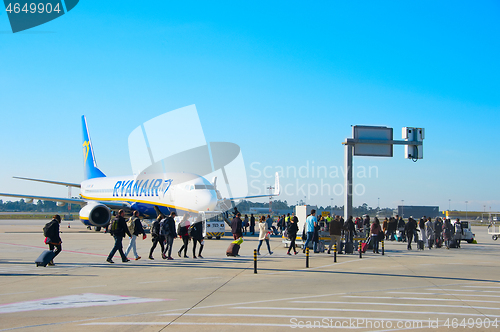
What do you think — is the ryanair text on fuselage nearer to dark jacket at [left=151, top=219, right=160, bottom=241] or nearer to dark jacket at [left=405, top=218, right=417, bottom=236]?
dark jacket at [left=151, top=219, right=160, bottom=241]

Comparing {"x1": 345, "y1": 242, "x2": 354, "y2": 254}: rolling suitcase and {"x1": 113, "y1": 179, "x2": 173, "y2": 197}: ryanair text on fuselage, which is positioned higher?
{"x1": 113, "y1": 179, "x2": 173, "y2": 197}: ryanair text on fuselage

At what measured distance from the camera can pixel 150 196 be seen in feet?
105

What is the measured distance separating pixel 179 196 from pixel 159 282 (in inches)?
747

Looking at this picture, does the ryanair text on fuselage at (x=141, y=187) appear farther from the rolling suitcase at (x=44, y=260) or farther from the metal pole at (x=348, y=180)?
the rolling suitcase at (x=44, y=260)

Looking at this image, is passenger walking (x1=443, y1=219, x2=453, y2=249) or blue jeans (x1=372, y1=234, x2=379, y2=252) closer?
blue jeans (x1=372, y1=234, x2=379, y2=252)

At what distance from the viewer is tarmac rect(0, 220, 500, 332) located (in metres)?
6.79

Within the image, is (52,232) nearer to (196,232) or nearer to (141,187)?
(196,232)

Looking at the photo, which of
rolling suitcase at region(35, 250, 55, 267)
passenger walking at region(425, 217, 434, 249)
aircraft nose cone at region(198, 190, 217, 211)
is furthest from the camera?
aircraft nose cone at region(198, 190, 217, 211)

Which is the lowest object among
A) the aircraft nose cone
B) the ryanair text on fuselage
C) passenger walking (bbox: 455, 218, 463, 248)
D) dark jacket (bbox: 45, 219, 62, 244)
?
passenger walking (bbox: 455, 218, 463, 248)

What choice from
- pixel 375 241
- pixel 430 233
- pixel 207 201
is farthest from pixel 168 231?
pixel 430 233

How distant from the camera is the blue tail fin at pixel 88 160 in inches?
1740

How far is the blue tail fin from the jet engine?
45.0ft

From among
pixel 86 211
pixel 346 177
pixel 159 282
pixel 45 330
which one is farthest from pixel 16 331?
pixel 86 211

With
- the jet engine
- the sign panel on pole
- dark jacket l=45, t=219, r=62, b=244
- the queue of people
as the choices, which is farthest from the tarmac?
the jet engine
